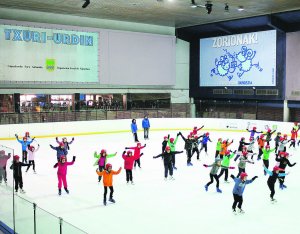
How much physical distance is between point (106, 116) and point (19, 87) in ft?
19.9

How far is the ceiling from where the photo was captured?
961 inches

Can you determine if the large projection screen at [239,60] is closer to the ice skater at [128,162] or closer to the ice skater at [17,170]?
the ice skater at [128,162]

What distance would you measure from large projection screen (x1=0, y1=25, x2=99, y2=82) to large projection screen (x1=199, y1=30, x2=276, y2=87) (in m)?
9.67

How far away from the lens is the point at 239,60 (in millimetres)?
31234

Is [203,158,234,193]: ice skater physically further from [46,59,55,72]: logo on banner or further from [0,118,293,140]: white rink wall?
[46,59,55,72]: logo on banner

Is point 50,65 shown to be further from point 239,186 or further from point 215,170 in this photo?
point 239,186

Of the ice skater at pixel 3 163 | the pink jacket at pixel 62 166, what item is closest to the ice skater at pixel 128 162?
the pink jacket at pixel 62 166

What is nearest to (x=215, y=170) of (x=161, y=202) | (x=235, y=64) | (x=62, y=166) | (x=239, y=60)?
(x=161, y=202)

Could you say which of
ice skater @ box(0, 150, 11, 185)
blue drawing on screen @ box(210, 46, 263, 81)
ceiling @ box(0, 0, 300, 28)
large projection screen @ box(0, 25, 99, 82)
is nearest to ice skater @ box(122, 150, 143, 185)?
ice skater @ box(0, 150, 11, 185)

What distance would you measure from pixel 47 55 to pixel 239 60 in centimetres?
1416

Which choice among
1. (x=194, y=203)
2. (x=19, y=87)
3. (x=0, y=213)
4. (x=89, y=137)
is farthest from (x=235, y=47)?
(x=0, y=213)

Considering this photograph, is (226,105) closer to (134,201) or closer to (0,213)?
(134,201)

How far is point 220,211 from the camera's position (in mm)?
10500

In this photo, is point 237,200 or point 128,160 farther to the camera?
point 128,160
